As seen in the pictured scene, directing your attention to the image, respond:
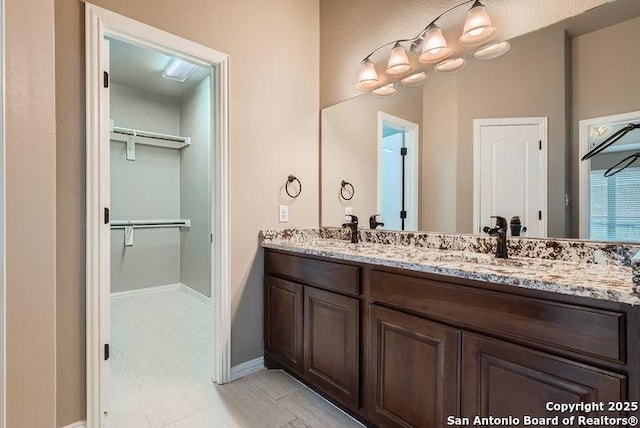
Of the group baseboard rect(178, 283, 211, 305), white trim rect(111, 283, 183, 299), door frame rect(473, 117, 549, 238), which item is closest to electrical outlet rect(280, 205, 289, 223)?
door frame rect(473, 117, 549, 238)

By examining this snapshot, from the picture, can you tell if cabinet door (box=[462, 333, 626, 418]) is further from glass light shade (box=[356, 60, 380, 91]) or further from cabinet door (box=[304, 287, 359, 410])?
glass light shade (box=[356, 60, 380, 91])

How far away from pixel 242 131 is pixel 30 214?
1253mm

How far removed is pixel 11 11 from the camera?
3.62 ft

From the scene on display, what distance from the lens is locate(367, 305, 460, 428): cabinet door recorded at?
4.00 ft

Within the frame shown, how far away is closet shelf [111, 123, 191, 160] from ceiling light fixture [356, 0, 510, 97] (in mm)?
2908

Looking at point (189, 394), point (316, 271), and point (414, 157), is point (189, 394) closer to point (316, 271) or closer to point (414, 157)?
point (316, 271)

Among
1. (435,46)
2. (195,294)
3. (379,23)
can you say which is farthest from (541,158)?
(195,294)

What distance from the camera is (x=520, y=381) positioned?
1.04 metres

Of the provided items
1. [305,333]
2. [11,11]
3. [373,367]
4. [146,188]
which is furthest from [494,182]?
[146,188]

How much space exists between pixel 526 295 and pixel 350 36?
84.8 inches

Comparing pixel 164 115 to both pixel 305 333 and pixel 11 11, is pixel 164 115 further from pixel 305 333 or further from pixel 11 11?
pixel 305 333

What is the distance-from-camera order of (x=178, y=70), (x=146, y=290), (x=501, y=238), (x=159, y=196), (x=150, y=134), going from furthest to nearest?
(x=159, y=196) → (x=146, y=290) → (x=150, y=134) → (x=178, y=70) → (x=501, y=238)

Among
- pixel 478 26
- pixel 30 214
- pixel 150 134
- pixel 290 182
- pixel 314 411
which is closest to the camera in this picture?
pixel 30 214

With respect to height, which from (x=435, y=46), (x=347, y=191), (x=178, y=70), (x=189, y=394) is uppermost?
(x=178, y=70)
